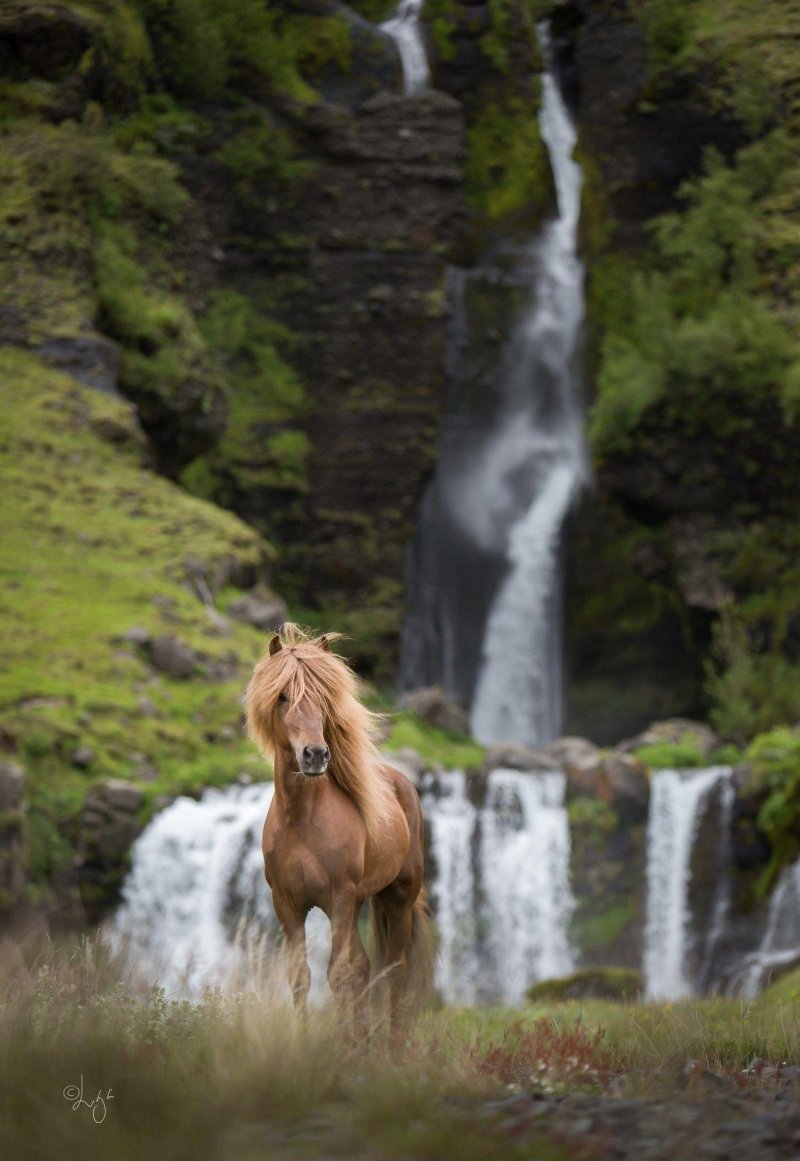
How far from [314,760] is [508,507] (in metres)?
28.8

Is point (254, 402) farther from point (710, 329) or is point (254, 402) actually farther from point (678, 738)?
point (678, 738)

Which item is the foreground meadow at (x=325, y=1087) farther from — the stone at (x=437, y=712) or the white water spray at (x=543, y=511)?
the white water spray at (x=543, y=511)

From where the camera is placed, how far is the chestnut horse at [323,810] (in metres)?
5.89

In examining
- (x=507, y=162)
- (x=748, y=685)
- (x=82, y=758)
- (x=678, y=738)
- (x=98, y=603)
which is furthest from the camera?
(x=507, y=162)

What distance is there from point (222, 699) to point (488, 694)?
13761mm

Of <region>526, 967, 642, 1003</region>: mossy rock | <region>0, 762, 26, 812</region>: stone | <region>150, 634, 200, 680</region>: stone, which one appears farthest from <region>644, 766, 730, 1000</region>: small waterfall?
<region>0, 762, 26, 812</region>: stone

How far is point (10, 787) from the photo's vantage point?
14883 millimetres

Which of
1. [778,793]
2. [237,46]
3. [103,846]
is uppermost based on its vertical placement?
[237,46]

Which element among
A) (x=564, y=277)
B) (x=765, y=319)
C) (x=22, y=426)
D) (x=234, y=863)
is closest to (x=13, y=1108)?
(x=234, y=863)

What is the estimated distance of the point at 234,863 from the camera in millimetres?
17359

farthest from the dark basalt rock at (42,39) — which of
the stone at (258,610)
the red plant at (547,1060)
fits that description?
the red plant at (547,1060)

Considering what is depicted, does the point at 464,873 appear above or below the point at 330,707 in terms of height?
below

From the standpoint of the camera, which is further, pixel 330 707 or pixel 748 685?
pixel 748 685
